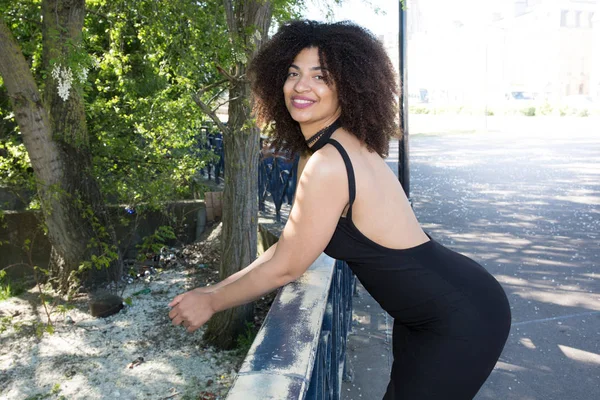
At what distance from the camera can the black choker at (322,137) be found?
70.0 inches

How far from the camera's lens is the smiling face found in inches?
72.4

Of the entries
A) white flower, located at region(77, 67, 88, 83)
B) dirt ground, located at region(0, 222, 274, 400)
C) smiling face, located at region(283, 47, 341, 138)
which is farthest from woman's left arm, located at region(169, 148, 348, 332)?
white flower, located at region(77, 67, 88, 83)

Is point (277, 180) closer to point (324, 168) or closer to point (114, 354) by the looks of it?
point (114, 354)

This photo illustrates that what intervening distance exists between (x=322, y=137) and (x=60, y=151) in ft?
18.2

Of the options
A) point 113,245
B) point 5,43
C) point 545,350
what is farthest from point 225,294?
point 113,245

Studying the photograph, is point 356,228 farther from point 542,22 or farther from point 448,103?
point 542,22

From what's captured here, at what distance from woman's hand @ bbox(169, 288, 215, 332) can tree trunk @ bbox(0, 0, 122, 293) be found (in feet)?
15.4

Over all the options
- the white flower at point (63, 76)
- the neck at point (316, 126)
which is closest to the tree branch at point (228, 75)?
the white flower at point (63, 76)

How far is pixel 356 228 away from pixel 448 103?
185 feet

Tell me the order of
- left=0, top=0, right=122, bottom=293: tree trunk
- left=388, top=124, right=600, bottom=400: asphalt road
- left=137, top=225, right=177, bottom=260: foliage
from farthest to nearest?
left=137, top=225, right=177, bottom=260: foliage → left=0, top=0, right=122, bottom=293: tree trunk → left=388, top=124, right=600, bottom=400: asphalt road

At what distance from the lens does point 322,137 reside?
1.80 meters

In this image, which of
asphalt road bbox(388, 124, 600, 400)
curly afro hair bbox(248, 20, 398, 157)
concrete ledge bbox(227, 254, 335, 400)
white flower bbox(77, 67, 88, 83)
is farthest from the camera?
white flower bbox(77, 67, 88, 83)

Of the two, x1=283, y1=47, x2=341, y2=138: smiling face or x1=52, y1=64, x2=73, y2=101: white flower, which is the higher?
x1=52, y1=64, x2=73, y2=101: white flower

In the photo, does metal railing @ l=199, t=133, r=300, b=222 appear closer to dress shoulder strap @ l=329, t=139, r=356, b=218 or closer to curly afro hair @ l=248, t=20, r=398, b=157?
curly afro hair @ l=248, t=20, r=398, b=157
